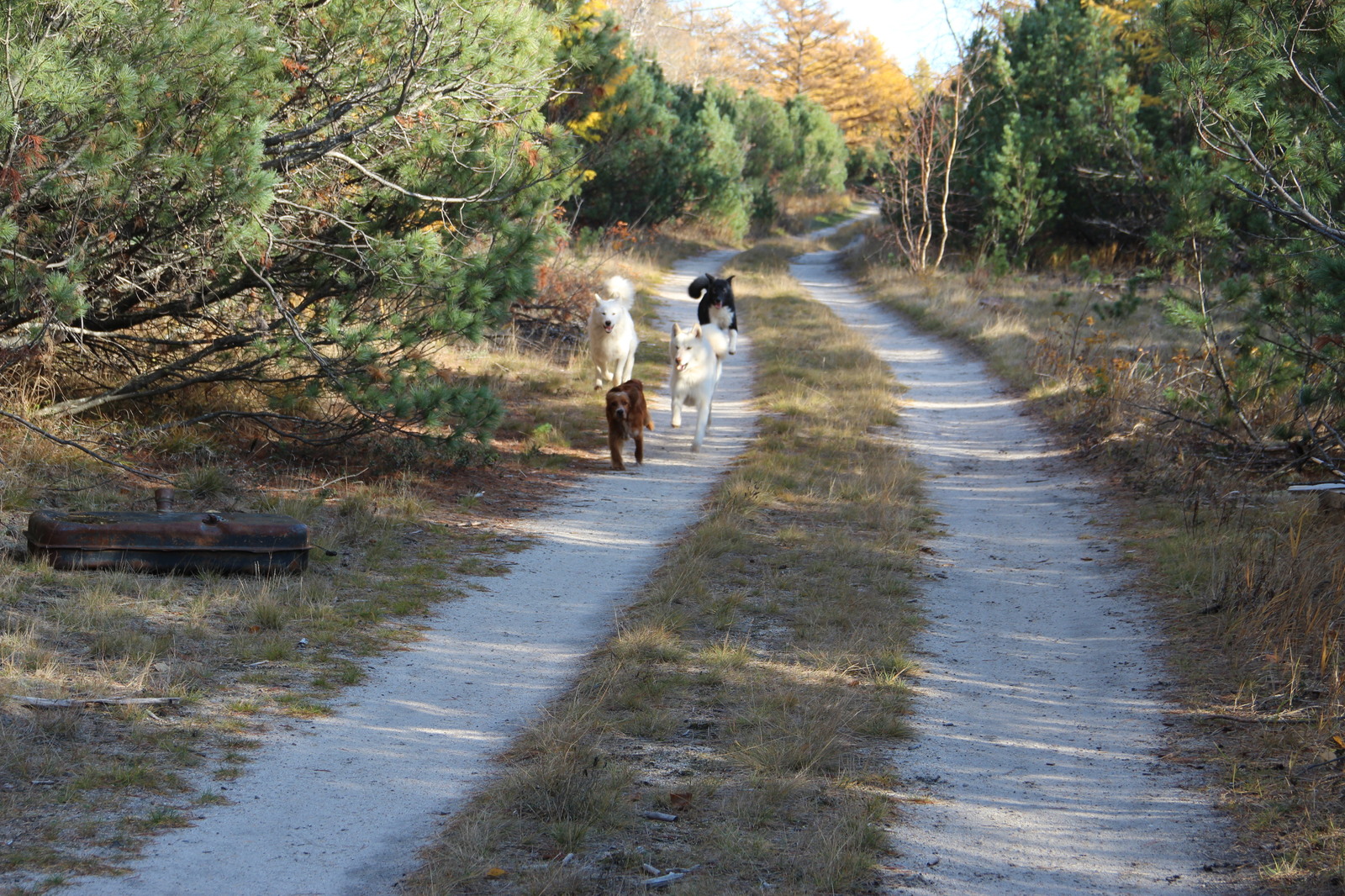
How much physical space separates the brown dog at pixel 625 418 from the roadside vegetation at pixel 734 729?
1367 millimetres

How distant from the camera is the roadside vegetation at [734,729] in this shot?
11.3 feet

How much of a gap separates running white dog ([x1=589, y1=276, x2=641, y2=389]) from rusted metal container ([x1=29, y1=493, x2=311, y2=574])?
5319 millimetres

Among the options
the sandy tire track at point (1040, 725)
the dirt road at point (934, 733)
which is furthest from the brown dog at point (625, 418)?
the sandy tire track at point (1040, 725)

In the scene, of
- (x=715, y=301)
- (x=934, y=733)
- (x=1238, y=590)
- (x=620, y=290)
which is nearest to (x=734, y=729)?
(x=934, y=733)

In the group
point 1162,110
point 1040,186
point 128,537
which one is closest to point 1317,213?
point 128,537

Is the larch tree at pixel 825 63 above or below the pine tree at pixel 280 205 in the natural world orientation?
above

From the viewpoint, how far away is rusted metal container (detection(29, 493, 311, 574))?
5.82m

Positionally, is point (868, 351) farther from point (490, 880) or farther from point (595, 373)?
point (490, 880)

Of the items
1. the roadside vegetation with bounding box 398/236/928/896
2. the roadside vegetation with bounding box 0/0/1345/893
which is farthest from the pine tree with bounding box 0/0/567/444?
the roadside vegetation with bounding box 398/236/928/896

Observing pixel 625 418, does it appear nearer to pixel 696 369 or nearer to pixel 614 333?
Result: pixel 696 369

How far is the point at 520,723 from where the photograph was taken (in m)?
4.64

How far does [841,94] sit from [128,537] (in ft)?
239

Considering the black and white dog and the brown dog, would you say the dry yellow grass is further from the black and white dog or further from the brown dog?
the brown dog

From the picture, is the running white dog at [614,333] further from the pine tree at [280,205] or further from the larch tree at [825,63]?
the larch tree at [825,63]
